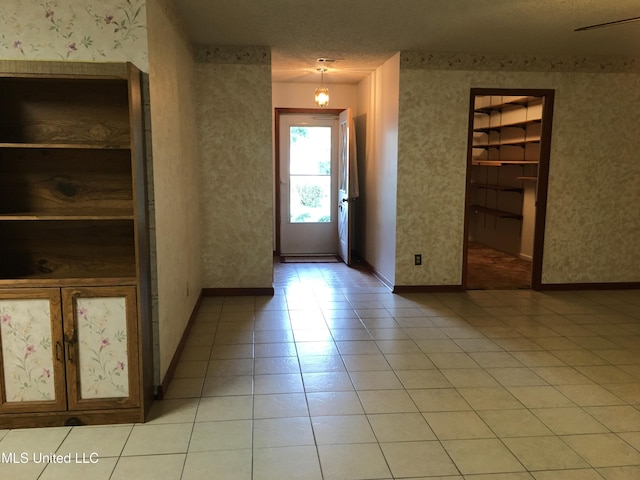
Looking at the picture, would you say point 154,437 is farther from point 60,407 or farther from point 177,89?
point 177,89

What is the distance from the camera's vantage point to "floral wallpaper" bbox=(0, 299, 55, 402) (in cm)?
254

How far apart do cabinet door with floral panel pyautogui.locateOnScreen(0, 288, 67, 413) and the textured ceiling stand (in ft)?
7.38

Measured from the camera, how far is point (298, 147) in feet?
24.3

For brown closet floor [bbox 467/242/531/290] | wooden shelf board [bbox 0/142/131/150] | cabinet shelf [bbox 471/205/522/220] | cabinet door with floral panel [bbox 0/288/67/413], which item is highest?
wooden shelf board [bbox 0/142/131/150]

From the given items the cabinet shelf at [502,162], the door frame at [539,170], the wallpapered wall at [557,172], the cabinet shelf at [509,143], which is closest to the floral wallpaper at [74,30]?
the wallpapered wall at [557,172]

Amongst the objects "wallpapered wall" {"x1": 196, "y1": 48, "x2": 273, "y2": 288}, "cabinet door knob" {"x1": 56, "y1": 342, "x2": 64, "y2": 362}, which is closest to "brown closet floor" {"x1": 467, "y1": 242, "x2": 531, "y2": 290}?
"wallpapered wall" {"x1": 196, "y1": 48, "x2": 273, "y2": 288}

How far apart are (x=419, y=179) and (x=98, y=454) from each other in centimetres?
388

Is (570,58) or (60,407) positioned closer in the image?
(60,407)

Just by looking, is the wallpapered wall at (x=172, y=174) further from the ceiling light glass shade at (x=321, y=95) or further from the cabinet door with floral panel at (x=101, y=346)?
the ceiling light glass shade at (x=321, y=95)

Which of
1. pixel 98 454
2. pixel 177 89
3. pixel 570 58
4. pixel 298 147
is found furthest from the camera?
pixel 298 147

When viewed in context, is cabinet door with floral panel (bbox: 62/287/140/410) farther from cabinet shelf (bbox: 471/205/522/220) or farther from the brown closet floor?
cabinet shelf (bbox: 471/205/522/220)

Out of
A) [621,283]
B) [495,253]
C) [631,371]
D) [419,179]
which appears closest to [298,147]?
[419,179]

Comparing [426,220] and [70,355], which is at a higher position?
[426,220]

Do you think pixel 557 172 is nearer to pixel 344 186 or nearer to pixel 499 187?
pixel 499 187
